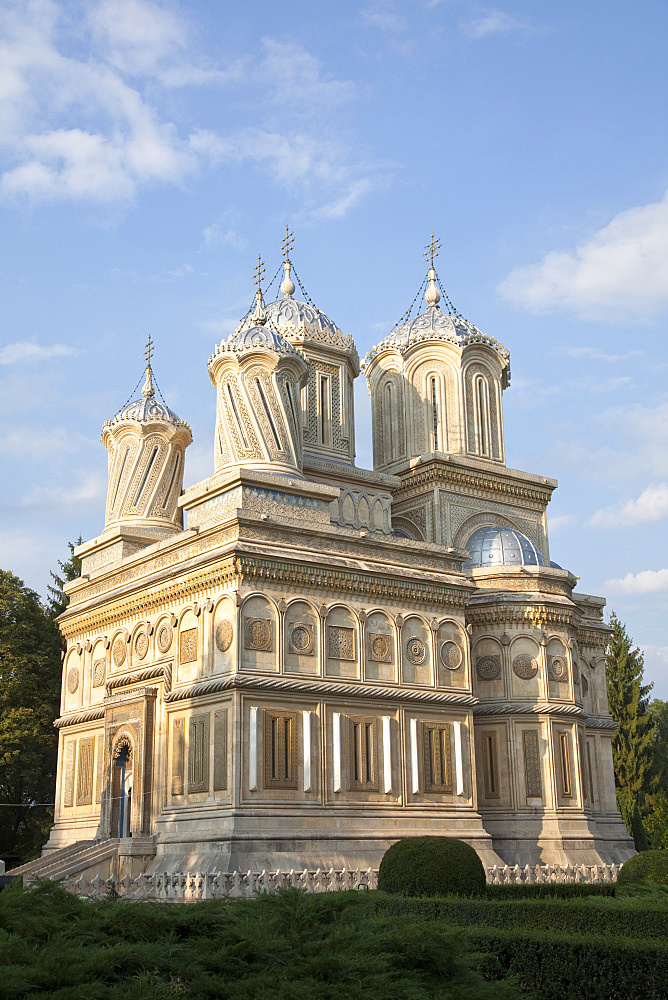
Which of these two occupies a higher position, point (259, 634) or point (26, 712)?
point (259, 634)

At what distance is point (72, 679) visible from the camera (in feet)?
82.4

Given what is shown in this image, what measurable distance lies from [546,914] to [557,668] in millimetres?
14026

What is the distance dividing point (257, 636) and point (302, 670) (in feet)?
3.87

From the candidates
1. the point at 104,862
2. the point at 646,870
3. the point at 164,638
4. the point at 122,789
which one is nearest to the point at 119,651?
the point at 164,638

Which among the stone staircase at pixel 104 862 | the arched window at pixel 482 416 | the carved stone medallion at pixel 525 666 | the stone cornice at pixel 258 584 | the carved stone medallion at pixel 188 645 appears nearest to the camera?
the stone staircase at pixel 104 862

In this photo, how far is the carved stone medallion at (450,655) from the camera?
22766 millimetres

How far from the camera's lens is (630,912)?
10.2 m

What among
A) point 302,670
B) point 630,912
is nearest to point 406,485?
point 302,670

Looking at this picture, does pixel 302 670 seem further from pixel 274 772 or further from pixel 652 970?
pixel 652 970

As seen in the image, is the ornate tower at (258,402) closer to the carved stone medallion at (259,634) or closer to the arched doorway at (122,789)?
the carved stone medallion at (259,634)

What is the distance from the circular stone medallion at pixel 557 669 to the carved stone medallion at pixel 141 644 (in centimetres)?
917

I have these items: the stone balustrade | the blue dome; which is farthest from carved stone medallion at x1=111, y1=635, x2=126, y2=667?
the blue dome

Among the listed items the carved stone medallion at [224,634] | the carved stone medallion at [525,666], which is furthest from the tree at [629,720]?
the carved stone medallion at [224,634]

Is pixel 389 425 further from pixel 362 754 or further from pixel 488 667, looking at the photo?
pixel 362 754
